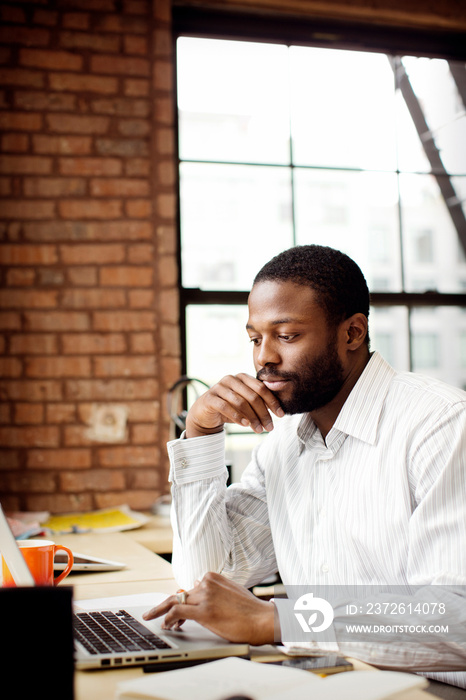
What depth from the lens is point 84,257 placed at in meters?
2.59

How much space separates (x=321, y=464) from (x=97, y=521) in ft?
3.68

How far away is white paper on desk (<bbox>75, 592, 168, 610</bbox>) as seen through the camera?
3.90 ft

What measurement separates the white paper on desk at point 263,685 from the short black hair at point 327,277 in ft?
2.56

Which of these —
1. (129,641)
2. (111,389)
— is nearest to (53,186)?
(111,389)

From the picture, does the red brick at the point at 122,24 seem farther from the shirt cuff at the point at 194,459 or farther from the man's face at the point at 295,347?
the shirt cuff at the point at 194,459

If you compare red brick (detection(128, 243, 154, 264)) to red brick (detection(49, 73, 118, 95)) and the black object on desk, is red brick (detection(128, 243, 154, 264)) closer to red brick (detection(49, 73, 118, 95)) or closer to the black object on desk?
red brick (detection(49, 73, 118, 95))

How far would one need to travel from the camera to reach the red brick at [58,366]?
253 centimetres

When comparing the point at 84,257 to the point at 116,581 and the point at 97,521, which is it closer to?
the point at 97,521

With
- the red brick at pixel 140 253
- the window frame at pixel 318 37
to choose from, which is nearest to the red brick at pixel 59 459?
the window frame at pixel 318 37

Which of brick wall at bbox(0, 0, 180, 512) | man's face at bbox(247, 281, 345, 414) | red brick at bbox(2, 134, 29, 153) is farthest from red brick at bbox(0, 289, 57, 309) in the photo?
man's face at bbox(247, 281, 345, 414)

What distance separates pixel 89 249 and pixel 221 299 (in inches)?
23.7

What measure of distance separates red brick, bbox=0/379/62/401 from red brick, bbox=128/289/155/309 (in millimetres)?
434

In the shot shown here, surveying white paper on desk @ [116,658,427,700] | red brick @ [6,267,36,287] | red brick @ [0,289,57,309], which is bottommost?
white paper on desk @ [116,658,427,700]

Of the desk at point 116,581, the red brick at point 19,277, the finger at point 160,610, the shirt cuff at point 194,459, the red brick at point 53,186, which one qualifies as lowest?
the desk at point 116,581
